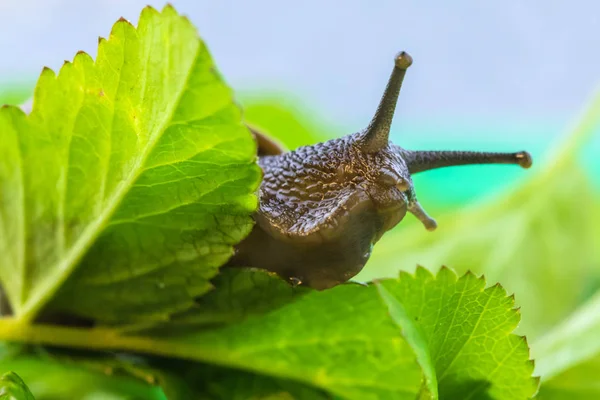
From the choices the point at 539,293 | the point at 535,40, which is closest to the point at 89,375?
the point at 539,293

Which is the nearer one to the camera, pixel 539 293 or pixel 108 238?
pixel 108 238

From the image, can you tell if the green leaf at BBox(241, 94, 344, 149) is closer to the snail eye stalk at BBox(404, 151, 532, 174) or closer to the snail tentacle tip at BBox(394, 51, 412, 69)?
the snail eye stalk at BBox(404, 151, 532, 174)

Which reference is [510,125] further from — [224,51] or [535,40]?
[224,51]

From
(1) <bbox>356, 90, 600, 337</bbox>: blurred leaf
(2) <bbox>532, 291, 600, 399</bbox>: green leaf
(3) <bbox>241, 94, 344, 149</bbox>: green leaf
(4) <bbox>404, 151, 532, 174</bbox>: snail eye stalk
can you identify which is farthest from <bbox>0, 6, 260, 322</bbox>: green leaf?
(3) <bbox>241, 94, 344, 149</bbox>: green leaf

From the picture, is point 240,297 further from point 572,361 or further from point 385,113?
point 572,361

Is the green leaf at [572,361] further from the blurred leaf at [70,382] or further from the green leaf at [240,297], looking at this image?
the blurred leaf at [70,382]

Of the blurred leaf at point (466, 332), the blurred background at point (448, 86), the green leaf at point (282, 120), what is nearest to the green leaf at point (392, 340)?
the blurred leaf at point (466, 332)

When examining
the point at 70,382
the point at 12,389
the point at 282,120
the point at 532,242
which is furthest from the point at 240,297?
the point at 282,120
